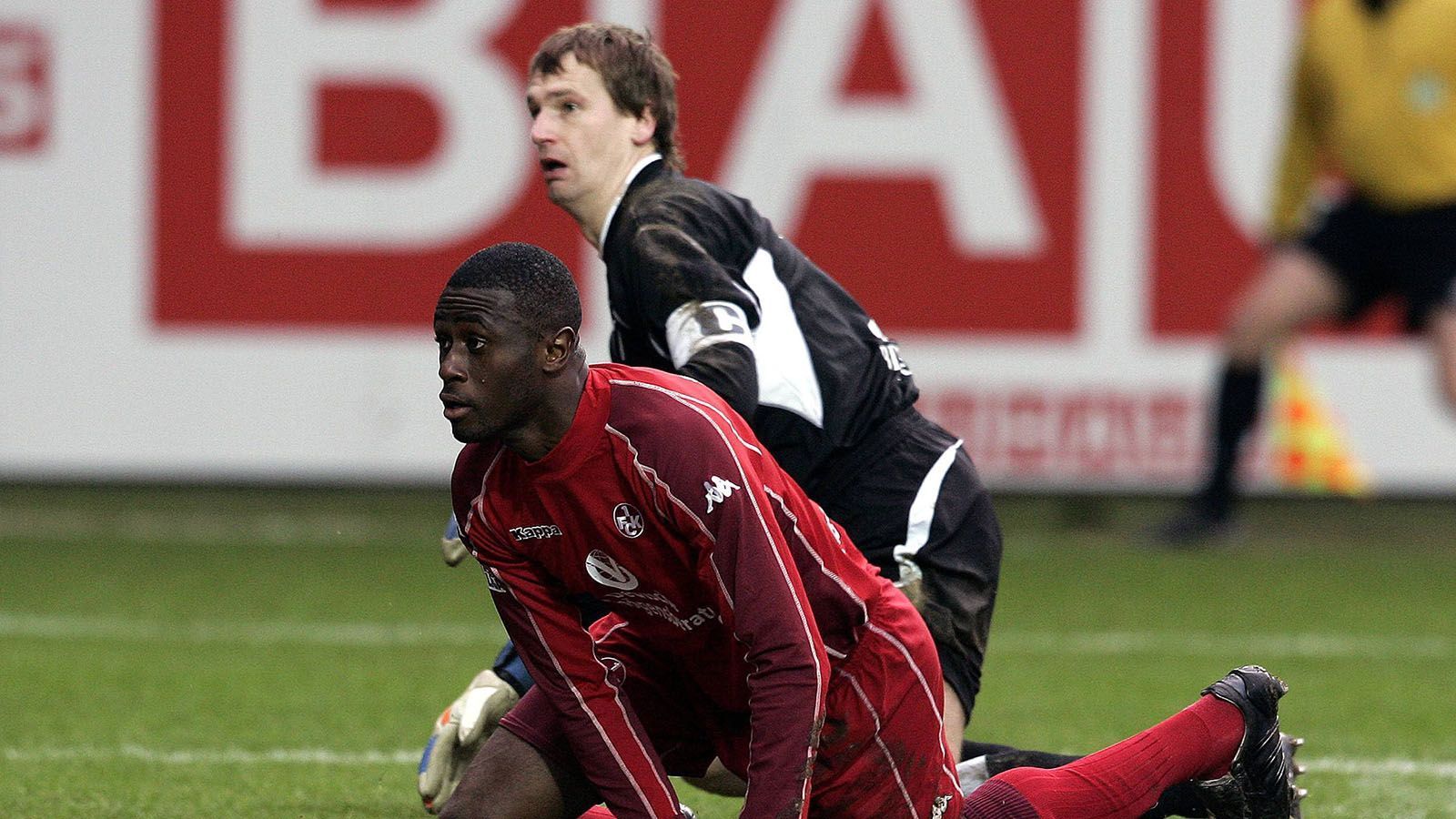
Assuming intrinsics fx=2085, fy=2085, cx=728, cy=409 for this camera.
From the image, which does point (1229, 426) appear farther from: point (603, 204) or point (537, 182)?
point (603, 204)

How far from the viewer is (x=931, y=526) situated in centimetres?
381

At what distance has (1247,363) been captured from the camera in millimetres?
8117

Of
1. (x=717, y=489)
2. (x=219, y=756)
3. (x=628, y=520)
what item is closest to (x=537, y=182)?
(x=219, y=756)

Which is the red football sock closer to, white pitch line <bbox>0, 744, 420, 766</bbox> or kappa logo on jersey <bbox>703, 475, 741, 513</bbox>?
kappa logo on jersey <bbox>703, 475, 741, 513</bbox>

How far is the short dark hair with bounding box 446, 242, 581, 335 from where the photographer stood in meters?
2.94

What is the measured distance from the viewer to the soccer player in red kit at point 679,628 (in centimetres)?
295

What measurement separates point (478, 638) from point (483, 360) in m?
3.71

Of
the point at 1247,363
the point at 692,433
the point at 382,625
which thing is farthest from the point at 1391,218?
the point at 692,433

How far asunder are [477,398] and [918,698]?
0.87 metres

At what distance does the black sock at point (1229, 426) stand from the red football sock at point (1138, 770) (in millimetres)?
4808

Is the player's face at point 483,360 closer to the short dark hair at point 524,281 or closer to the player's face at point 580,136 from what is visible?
the short dark hair at point 524,281

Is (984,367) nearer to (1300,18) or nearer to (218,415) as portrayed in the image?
(1300,18)

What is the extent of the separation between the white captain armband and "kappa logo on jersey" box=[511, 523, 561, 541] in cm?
52

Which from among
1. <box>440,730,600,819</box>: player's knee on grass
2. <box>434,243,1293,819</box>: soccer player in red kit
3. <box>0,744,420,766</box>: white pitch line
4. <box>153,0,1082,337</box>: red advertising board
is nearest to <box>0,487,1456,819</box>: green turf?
<box>0,744,420,766</box>: white pitch line
